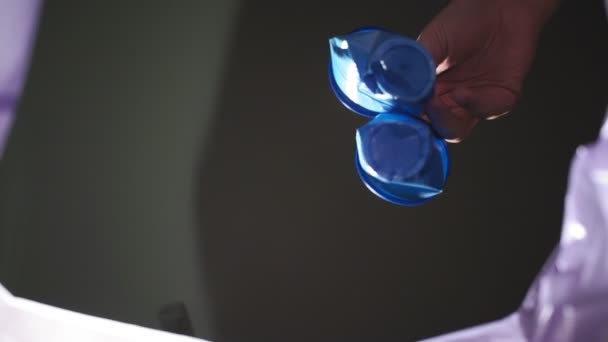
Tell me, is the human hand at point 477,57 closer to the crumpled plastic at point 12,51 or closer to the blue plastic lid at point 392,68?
the blue plastic lid at point 392,68

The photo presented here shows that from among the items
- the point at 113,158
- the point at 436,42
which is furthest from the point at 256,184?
the point at 436,42

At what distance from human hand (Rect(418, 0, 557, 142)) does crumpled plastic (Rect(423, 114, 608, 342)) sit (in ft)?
0.40

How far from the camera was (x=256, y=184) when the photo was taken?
0.83 meters

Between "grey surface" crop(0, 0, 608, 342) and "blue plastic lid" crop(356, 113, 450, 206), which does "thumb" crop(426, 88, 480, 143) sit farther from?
"grey surface" crop(0, 0, 608, 342)

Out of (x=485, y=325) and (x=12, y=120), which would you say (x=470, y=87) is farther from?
(x=12, y=120)

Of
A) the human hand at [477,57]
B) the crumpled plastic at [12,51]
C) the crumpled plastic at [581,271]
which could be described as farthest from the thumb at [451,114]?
the crumpled plastic at [12,51]

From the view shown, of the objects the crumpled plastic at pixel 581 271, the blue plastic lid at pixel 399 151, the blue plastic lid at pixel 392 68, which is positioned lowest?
the crumpled plastic at pixel 581 271

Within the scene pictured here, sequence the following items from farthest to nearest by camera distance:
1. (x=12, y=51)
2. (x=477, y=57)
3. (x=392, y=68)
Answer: (x=12, y=51) < (x=477, y=57) < (x=392, y=68)

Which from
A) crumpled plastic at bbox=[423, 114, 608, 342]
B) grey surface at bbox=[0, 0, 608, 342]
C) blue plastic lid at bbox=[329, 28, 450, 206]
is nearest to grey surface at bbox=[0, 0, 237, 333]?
grey surface at bbox=[0, 0, 608, 342]

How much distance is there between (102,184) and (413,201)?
511mm

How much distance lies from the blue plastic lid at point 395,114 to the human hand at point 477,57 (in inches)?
1.8

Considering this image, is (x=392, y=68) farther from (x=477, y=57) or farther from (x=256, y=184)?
(x=256, y=184)

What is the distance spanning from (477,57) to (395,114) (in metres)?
0.18

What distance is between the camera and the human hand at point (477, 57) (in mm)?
615
